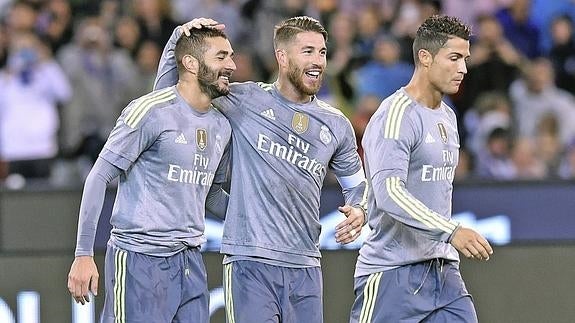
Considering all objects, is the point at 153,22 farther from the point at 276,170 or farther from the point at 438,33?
the point at 438,33

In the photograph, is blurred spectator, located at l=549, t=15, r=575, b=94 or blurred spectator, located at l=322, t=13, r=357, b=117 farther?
blurred spectator, located at l=549, t=15, r=575, b=94

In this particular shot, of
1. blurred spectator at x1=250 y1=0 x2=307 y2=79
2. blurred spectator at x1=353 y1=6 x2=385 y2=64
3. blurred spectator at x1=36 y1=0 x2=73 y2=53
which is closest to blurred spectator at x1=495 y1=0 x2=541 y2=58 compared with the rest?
blurred spectator at x1=353 y1=6 x2=385 y2=64

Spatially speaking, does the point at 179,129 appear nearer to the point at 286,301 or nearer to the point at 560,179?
the point at 286,301

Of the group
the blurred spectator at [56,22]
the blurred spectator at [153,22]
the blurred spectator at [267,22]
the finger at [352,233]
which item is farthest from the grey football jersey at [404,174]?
the blurred spectator at [56,22]

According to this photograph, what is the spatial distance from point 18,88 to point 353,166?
17.5 feet

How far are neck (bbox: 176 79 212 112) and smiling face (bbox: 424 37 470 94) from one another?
3.53ft

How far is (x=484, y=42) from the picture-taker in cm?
1133

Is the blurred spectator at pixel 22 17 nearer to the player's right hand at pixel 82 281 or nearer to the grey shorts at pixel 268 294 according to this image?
the grey shorts at pixel 268 294

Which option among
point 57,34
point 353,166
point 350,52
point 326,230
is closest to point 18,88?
point 57,34

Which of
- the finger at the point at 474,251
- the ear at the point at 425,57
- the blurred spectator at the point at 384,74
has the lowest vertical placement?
the finger at the point at 474,251

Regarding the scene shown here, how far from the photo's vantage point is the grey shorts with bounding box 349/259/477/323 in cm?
610

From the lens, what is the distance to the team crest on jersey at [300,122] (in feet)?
21.2

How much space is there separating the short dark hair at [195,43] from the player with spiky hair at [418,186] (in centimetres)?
88

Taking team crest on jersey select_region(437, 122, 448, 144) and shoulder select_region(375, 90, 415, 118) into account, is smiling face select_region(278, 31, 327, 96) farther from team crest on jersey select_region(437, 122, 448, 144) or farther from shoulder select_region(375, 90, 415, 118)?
team crest on jersey select_region(437, 122, 448, 144)
